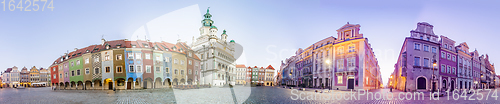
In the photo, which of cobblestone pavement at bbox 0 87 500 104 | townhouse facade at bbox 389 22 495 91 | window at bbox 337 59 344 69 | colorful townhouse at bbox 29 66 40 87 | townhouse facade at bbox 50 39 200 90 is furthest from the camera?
colorful townhouse at bbox 29 66 40 87

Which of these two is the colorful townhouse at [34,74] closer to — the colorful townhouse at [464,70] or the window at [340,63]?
the window at [340,63]

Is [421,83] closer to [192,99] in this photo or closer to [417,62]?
[417,62]

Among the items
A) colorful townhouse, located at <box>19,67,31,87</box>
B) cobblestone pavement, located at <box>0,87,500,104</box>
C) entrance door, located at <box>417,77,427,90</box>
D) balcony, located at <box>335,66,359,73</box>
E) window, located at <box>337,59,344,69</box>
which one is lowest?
colorful townhouse, located at <box>19,67,31,87</box>

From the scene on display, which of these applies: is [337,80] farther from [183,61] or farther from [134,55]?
[134,55]

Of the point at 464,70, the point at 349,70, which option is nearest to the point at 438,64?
the point at 464,70

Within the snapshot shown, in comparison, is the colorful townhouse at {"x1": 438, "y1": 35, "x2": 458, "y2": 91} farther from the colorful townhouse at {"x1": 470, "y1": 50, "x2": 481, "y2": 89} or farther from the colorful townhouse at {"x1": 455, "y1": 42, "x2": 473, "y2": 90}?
the colorful townhouse at {"x1": 470, "y1": 50, "x2": 481, "y2": 89}

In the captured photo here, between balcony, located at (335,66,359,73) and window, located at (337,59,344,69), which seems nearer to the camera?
balcony, located at (335,66,359,73)

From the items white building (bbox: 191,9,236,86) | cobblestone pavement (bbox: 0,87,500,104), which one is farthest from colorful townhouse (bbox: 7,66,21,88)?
cobblestone pavement (bbox: 0,87,500,104)

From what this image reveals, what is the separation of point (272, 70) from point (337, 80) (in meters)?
81.1

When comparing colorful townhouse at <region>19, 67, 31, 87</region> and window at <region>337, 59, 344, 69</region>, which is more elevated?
window at <region>337, 59, 344, 69</region>

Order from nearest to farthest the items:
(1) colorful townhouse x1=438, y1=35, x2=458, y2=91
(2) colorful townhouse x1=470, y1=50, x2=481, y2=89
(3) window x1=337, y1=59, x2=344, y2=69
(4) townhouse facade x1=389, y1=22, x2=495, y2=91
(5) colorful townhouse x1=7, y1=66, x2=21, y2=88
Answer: (4) townhouse facade x1=389, y1=22, x2=495, y2=91, (1) colorful townhouse x1=438, y1=35, x2=458, y2=91, (2) colorful townhouse x1=470, y1=50, x2=481, y2=89, (3) window x1=337, y1=59, x2=344, y2=69, (5) colorful townhouse x1=7, y1=66, x2=21, y2=88

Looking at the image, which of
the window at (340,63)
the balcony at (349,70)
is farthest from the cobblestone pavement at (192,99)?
the window at (340,63)

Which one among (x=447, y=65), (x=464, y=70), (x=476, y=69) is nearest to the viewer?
(x=447, y=65)

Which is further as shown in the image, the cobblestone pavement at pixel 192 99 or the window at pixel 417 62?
the window at pixel 417 62
